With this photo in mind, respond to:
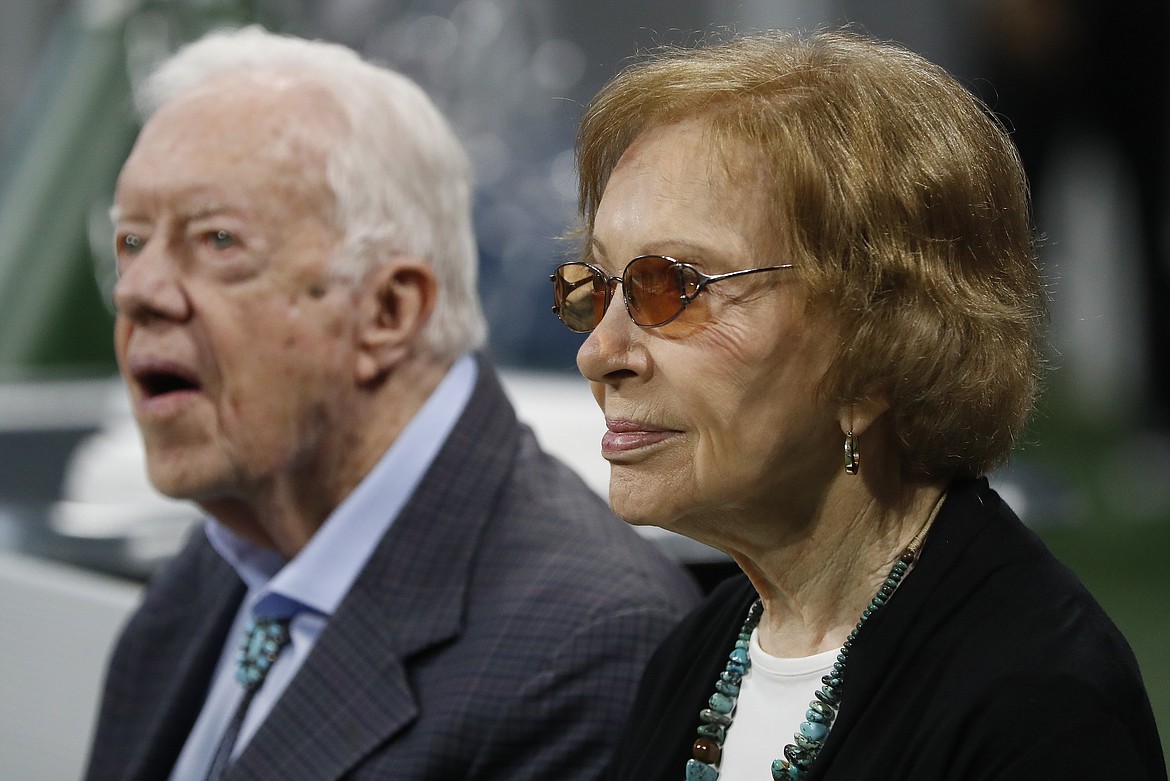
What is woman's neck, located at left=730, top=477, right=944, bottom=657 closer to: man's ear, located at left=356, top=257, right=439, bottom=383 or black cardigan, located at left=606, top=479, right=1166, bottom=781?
black cardigan, located at left=606, top=479, right=1166, bottom=781

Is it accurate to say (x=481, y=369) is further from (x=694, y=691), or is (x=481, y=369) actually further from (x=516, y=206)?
(x=516, y=206)

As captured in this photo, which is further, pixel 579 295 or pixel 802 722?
pixel 579 295

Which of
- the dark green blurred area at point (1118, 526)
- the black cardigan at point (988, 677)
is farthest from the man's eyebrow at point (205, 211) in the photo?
the dark green blurred area at point (1118, 526)

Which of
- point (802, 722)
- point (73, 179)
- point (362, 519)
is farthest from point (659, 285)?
point (73, 179)

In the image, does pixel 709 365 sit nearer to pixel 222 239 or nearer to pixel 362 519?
pixel 362 519

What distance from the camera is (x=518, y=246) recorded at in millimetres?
6566

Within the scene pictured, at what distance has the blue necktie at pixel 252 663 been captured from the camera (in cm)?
254

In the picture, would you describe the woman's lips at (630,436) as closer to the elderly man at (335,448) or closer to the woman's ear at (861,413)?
the woman's ear at (861,413)

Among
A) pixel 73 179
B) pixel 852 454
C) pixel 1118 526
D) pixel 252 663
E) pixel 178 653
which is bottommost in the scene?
pixel 1118 526

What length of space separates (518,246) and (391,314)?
3.93 meters

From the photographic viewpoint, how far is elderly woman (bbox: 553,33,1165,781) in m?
1.57

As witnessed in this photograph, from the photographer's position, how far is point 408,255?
267 centimetres

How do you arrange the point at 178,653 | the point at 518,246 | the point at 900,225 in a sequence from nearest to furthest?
1. the point at 900,225
2. the point at 178,653
3. the point at 518,246

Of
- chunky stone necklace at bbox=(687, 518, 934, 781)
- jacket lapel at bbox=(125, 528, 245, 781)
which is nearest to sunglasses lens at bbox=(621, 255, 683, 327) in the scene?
chunky stone necklace at bbox=(687, 518, 934, 781)
